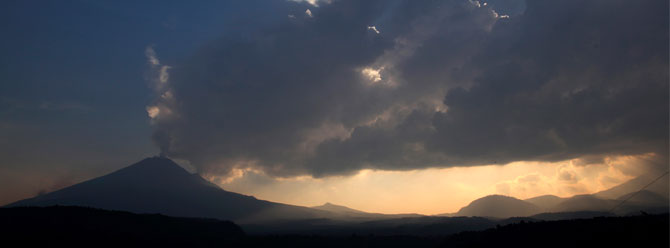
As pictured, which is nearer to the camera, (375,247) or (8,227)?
(8,227)

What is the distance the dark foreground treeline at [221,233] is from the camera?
107ft

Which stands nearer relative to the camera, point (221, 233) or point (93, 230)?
point (93, 230)

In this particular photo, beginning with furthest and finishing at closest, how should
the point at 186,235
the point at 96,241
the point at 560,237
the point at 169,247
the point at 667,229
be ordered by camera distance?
the point at 186,235 < the point at 169,247 < the point at 96,241 < the point at 560,237 < the point at 667,229

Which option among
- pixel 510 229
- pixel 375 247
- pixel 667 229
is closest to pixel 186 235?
pixel 375 247

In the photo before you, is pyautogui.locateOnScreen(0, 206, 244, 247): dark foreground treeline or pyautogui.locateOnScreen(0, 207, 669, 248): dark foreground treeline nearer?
pyautogui.locateOnScreen(0, 207, 669, 248): dark foreground treeline

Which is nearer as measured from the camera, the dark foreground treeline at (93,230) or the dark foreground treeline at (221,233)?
the dark foreground treeline at (221,233)

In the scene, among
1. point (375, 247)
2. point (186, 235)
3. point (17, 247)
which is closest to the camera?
point (17, 247)

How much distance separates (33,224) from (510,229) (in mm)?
66424

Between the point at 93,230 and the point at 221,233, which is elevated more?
the point at 93,230

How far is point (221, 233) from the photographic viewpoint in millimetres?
78250

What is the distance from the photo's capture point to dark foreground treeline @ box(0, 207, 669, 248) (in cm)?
3275

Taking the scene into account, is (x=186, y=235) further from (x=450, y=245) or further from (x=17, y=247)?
(x=450, y=245)

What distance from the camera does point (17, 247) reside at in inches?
1746

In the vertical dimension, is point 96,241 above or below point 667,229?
below
